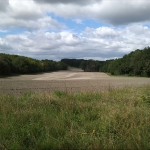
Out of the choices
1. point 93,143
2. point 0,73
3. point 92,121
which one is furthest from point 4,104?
point 0,73

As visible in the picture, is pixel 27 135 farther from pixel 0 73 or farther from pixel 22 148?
pixel 0 73

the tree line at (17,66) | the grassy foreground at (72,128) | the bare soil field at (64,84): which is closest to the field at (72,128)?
the grassy foreground at (72,128)

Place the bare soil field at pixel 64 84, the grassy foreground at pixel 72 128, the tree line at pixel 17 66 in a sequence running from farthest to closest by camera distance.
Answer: the tree line at pixel 17 66 < the bare soil field at pixel 64 84 < the grassy foreground at pixel 72 128

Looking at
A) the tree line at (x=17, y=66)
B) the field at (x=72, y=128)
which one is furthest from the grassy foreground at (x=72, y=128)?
the tree line at (x=17, y=66)

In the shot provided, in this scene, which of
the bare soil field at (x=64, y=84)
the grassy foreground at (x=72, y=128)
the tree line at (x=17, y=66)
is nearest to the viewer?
the grassy foreground at (x=72, y=128)

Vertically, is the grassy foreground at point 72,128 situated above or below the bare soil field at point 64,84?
above

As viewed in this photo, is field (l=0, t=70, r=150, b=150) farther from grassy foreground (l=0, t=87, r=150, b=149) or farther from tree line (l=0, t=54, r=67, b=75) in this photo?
tree line (l=0, t=54, r=67, b=75)

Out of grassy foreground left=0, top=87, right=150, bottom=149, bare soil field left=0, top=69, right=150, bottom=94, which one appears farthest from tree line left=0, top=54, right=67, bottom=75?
grassy foreground left=0, top=87, right=150, bottom=149

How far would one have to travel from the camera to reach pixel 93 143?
752 cm

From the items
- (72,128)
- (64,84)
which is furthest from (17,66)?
(72,128)

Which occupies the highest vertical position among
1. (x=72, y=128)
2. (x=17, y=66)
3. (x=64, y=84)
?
(x=72, y=128)

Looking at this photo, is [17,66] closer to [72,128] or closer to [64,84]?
[64,84]

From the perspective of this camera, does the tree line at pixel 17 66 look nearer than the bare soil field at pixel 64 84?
No

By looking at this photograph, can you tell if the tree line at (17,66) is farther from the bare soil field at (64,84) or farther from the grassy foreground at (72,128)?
the grassy foreground at (72,128)
